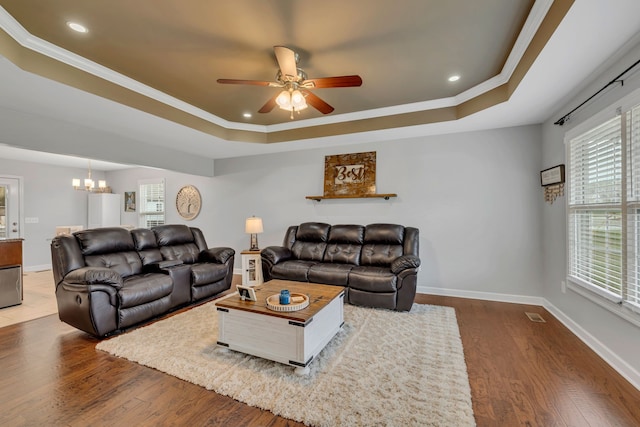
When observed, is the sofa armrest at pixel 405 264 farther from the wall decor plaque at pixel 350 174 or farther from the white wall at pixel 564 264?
the white wall at pixel 564 264

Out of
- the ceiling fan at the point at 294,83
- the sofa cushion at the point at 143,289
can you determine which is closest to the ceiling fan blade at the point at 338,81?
the ceiling fan at the point at 294,83

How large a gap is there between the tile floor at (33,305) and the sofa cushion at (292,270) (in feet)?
9.32

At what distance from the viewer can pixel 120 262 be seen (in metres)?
3.45

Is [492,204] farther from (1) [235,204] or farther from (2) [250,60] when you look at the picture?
(1) [235,204]

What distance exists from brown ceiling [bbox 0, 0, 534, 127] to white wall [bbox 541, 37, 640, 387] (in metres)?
0.87

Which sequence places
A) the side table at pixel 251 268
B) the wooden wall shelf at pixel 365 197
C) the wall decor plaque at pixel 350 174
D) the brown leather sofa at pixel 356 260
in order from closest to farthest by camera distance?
the brown leather sofa at pixel 356 260, the wooden wall shelf at pixel 365 197, the wall decor plaque at pixel 350 174, the side table at pixel 251 268

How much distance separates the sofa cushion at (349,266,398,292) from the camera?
346 centimetres

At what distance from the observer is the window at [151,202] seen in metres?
6.85

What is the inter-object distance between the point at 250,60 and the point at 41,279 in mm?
6033

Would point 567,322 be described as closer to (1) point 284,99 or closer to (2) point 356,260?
(2) point 356,260

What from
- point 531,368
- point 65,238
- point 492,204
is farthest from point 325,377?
point 492,204

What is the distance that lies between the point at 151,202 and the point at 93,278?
4931mm

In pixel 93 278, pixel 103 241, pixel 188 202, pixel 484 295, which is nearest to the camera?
pixel 93 278

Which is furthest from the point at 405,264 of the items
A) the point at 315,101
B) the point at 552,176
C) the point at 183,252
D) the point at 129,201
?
the point at 129,201
